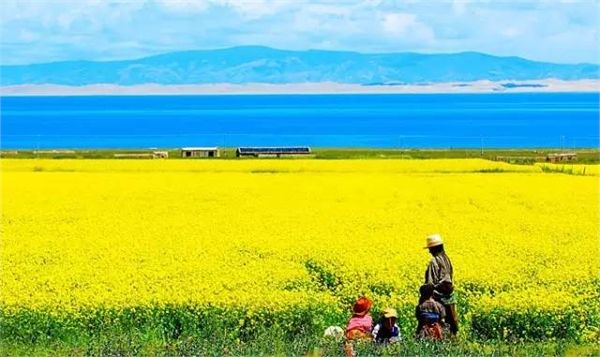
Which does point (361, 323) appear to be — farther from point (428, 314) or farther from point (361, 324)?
point (428, 314)

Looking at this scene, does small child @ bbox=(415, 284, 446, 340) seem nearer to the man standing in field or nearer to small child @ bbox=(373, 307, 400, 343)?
the man standing in field

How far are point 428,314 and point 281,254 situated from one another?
17.2 ft

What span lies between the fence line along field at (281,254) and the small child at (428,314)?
777mm

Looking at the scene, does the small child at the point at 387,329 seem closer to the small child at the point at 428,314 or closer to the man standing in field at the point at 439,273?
the small child at the point at 428,314

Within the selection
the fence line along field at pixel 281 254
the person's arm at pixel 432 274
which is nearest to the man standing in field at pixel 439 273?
the person's arm at pixel 432 274

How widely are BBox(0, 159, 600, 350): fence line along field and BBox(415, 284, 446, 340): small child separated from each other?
78cm

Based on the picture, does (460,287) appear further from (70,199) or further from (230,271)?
(70,199)

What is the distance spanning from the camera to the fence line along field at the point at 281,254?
14211 millimetres

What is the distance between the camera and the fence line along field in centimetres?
1421

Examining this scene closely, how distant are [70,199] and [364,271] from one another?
1194 centimetres

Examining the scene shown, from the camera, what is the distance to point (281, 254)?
1806 centimetres

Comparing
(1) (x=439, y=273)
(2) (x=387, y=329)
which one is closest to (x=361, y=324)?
(2) (x=387, y=329)

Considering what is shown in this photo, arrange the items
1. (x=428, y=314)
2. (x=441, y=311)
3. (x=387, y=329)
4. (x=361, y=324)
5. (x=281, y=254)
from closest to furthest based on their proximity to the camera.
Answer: (x=387, y=329) < (x=361, y=324) < (x=428, y=314) < (x=441, y=311) < (x=281, y=254)

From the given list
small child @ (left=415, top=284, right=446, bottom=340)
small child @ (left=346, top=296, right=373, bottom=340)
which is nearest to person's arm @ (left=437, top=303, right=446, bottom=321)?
small child @ (left=415, top=284, right=446, bottom=340)
